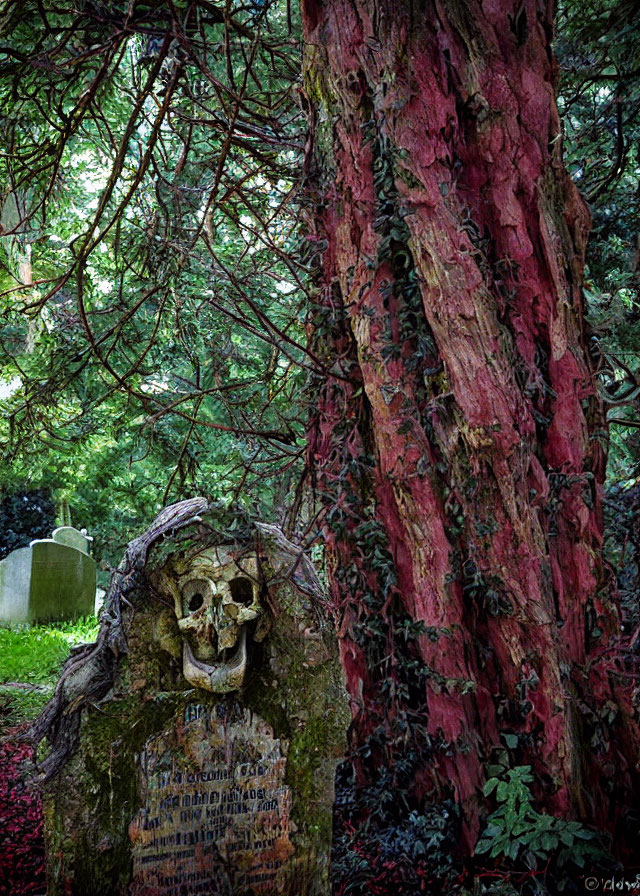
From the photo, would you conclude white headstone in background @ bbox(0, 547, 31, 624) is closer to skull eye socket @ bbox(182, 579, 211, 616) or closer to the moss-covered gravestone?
the moss-covered gravestone

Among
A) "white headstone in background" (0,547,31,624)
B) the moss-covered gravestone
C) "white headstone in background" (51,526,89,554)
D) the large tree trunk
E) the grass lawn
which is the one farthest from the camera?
"white headstone in background" (51,526,89,554)

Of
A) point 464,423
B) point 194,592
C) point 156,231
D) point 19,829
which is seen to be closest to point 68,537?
point 156,231

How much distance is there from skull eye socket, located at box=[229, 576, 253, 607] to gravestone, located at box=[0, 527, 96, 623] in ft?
28.7

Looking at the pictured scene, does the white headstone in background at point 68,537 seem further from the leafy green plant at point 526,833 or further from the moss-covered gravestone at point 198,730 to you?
the leafy green plant at point 526,833

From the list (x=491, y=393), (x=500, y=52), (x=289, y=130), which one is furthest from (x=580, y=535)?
(x=289, y=130)

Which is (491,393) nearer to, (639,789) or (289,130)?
(639,789)

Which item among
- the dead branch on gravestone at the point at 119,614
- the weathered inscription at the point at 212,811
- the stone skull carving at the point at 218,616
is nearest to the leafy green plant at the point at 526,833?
→ the weathered inscription at the point at 212,811

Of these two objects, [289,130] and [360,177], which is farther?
[289,130]

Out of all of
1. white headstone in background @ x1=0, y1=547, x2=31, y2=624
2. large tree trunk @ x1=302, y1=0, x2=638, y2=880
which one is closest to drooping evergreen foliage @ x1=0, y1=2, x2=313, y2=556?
large tree trunk @ x1=302, y1=0, x2=638, y2=880

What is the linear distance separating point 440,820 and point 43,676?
203 inches

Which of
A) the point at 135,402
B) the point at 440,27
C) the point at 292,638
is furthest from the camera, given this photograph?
the point at 135,402

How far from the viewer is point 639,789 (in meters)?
3.50

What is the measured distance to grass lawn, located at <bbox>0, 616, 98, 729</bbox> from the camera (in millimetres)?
6082

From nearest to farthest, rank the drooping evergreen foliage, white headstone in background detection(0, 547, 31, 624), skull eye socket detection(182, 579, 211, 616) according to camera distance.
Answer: skull eye socket detection(182, 579, 211, 616), the drooping evergreen foliage, white headstone in background detection(0, 547, 31, 624)
